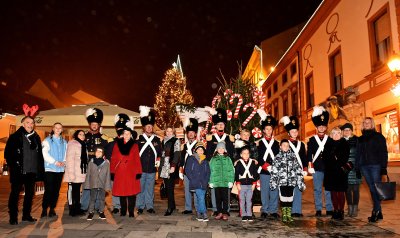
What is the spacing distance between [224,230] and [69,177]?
11.4ft

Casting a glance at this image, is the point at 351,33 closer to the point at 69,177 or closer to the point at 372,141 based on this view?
the point at 372,141

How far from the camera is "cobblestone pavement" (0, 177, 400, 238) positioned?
5406mm

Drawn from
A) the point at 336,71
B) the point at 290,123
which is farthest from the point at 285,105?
the point at 290,123

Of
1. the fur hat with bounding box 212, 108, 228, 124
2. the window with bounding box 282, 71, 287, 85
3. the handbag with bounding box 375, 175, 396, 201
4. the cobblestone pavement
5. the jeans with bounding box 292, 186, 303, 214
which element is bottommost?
the cobblestone pavement

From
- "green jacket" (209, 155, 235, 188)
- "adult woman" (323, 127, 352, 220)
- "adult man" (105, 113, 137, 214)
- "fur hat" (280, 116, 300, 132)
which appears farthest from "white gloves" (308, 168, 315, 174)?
"adult man" (105, 113, 137, 214)

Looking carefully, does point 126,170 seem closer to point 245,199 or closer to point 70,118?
point 245,199

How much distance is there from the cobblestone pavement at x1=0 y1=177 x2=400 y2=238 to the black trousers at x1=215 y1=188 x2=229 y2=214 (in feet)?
0.88

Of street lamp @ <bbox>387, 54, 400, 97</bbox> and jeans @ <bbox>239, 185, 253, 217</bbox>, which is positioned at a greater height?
street lamp @ <bbox>387, 54, 400, 97</bbox>

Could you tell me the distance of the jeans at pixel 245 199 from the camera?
6.87 metres

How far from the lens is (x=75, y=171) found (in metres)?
7.30

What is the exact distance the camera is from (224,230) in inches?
228

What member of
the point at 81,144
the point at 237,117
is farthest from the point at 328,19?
the point at 81,144

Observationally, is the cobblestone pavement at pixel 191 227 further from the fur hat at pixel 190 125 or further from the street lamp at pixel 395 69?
the street lamp at pixel 395 69

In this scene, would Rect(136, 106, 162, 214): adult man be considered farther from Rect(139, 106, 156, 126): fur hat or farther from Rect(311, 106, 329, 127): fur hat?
Rect(311, 106, 329, 127): fur hat
